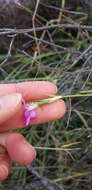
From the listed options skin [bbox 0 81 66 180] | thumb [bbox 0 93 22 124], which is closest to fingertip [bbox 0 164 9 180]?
skin [bbox 0 81 66 180]

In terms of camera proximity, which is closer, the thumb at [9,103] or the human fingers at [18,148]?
the thumb at [9,103]

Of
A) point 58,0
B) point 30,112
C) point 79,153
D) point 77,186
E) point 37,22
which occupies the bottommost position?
point 77,186

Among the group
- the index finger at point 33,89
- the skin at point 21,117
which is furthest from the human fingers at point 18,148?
the index finger at point 33,89

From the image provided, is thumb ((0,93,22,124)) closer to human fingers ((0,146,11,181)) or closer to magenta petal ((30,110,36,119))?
magenta petal ((30,110,36,119))

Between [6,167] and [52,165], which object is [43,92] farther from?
[52,165]

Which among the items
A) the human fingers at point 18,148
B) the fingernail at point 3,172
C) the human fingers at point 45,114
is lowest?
the fingernail at point 3,172

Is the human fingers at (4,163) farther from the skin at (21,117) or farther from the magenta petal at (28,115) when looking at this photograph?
the magenta petal at (28,115)

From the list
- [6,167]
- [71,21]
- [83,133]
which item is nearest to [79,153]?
[83,133]
